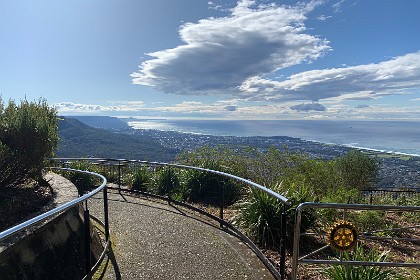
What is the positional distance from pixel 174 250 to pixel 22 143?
3432 millimetres

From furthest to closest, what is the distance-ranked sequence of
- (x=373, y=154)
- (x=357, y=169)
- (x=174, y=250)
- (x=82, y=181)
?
(x=373, y=154), (x=357, y=169), (x=82, y=181), (x=174, y=250)

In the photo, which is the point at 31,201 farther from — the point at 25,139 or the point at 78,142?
the point at 78,142

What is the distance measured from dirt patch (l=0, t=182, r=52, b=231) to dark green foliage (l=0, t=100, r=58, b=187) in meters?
0.20

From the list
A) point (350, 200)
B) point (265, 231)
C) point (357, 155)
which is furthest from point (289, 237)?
point (357, 155)

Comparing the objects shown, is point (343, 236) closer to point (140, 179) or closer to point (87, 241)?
point (87, 241)

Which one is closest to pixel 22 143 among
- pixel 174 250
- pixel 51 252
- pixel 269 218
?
pixel 51 252

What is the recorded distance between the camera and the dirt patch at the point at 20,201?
4.66 meters

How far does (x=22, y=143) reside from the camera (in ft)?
19.1

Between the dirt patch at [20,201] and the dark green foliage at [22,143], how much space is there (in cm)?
20

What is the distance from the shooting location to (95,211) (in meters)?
7.32

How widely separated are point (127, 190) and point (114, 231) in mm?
3933

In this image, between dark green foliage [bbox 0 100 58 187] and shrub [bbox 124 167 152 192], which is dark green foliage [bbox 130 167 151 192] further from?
dark green foliage [bbox 0 100 58 187]

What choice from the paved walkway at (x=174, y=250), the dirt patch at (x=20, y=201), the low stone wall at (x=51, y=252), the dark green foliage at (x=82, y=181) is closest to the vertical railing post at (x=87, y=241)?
the low stone wall at (x=51, y=252)

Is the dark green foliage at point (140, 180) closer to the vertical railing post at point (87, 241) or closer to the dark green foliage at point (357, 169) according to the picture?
the vertical railing post at point (87, 241)
